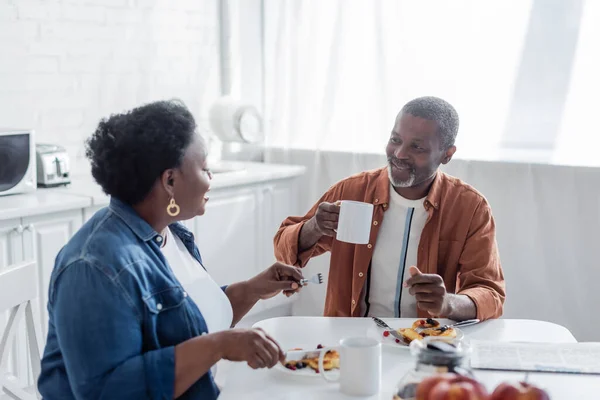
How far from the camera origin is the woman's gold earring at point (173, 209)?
4.92 feet

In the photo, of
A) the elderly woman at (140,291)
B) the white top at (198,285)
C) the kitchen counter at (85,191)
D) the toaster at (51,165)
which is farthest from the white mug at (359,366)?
the toaster at (51,165)

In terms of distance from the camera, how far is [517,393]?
1007mm

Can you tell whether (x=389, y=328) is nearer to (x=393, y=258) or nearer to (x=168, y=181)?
(x=393, y=258)

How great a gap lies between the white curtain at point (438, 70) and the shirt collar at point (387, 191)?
1219 mm

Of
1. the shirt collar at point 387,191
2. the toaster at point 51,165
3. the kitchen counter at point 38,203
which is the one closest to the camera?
the shirt collar at point 387,191

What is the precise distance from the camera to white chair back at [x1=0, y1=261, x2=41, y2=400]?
62.7 inches

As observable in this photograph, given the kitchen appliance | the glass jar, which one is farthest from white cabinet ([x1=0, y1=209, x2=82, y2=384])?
the glass jar

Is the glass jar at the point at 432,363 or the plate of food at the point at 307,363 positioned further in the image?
the plate of food at the point at 307,363

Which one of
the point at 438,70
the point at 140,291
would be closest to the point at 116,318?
the point at 140,291

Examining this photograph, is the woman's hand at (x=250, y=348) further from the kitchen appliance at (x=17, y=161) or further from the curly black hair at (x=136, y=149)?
the kitchen appliance at (x=17, y=161)

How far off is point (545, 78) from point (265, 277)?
192 centimetres

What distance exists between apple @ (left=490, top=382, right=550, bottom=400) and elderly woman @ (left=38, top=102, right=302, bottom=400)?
→ 0.46 metres

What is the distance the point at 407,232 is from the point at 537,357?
0.70 m

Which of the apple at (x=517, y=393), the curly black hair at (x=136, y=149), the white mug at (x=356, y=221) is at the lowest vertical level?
the apple at (x=517, y=393)
